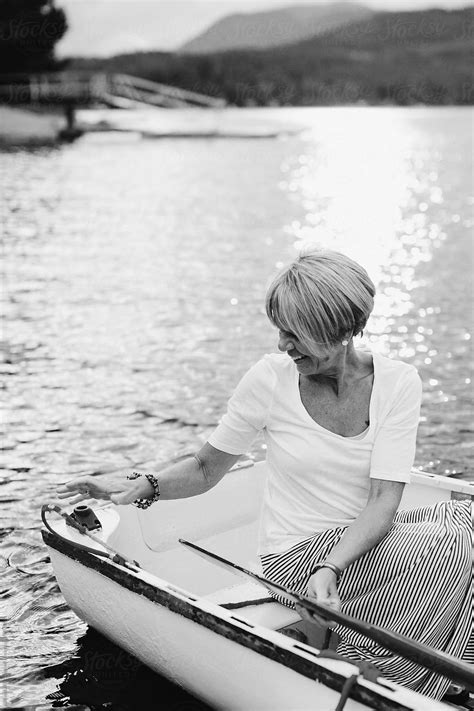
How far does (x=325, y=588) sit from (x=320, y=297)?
37.7 inches

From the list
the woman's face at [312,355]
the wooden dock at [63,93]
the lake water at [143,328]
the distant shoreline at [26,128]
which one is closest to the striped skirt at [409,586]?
Result: the woman's face at [312,355]

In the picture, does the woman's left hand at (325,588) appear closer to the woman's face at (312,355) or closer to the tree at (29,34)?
the woman's face at (312,355)

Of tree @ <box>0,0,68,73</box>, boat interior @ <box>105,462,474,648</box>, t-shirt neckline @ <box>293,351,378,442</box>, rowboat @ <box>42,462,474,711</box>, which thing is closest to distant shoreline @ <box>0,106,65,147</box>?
tree @ <box>0,0,68,73</box>

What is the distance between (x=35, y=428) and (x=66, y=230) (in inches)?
543

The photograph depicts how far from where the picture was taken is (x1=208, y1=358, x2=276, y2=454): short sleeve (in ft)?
12.3

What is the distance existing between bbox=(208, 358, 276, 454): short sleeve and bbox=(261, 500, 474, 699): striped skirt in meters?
0.46

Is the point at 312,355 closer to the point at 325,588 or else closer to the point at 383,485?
the point at 383,485

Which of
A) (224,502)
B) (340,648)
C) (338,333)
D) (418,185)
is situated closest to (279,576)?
(340,648)

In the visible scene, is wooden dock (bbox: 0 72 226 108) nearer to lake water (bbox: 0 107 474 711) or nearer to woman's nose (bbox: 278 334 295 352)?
lake water (bbox: 0 107 474 711)

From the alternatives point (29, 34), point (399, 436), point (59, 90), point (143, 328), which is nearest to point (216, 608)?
point (399, 436)

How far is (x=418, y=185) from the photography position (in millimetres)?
34094

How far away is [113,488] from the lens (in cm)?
392

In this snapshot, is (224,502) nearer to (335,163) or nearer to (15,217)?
(15,217)

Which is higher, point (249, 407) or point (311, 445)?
point (249, 407)
